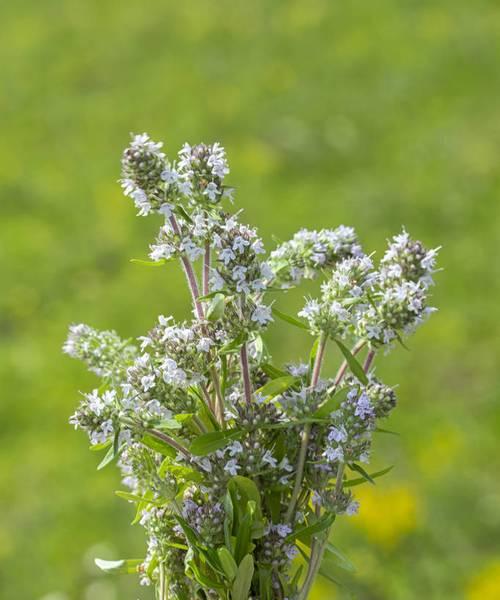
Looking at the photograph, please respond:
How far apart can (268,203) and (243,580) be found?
3674mm

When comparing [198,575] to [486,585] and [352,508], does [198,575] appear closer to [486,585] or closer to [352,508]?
[352,508]

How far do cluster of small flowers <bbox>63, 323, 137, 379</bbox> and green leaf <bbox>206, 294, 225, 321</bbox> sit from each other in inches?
7.0

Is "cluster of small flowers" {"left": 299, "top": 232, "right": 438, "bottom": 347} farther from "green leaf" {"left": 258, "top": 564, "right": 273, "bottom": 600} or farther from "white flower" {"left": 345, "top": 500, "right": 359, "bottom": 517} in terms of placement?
"green leaf" {"left": 258, "top": 564, "right": 273, "bottom": 600}

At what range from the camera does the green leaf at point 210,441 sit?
1084 mm

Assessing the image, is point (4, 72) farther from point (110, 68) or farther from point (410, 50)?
point (410, 50)

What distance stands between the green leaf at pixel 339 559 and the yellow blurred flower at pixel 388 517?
1.55 metres

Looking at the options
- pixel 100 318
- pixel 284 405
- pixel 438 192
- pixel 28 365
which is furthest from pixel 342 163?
pixel 284 405

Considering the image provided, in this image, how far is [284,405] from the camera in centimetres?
114

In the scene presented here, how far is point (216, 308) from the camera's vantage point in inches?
43.0

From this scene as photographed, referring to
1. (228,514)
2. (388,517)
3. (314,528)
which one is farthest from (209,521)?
(388,517)

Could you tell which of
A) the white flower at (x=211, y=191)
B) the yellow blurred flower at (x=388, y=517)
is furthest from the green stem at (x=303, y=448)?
the yellow blurred flower at (x=388, y=517)

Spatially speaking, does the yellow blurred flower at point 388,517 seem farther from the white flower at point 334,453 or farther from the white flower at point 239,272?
the white flower at point 239,272

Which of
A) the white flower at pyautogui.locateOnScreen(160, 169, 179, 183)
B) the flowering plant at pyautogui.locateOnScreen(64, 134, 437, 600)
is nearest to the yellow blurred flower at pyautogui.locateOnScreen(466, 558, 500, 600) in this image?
the flowering plant at pyautogui.locateOnScreen(64, 134, 437, 600)

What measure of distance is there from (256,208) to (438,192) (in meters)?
0.89
